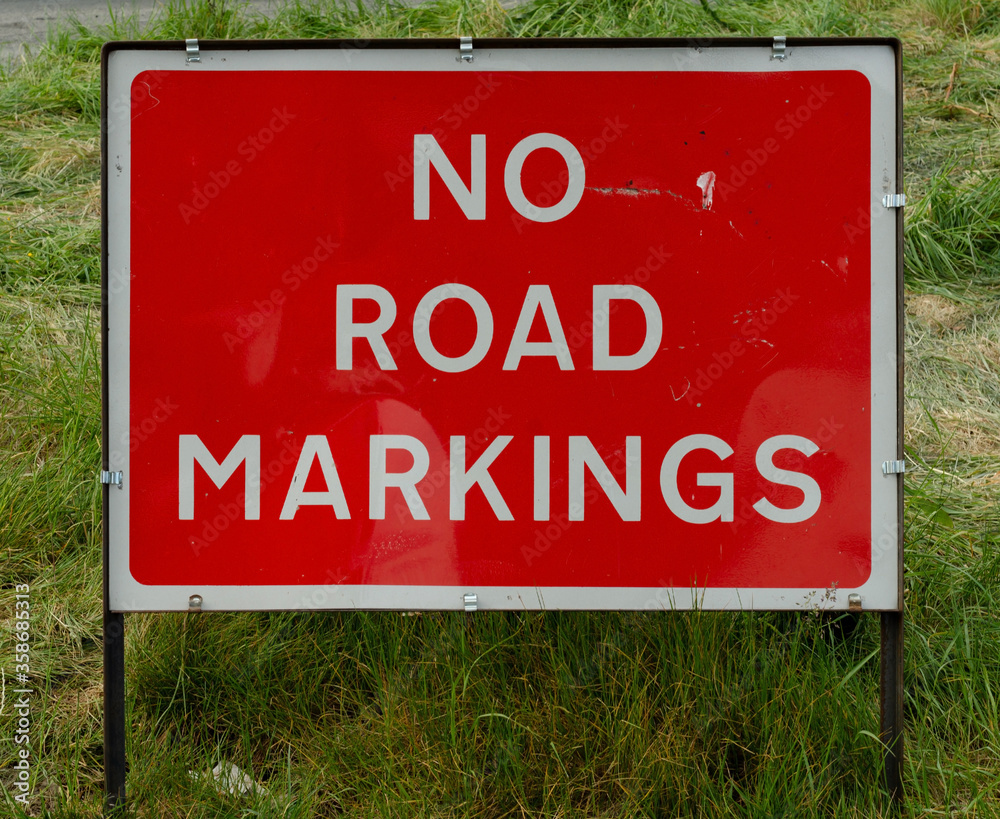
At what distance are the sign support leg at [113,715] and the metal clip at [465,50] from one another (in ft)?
5.25

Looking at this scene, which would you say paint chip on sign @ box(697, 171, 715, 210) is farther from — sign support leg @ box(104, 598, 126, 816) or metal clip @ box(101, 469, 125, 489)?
sign support leg @ box(104, 598, 126, 816)

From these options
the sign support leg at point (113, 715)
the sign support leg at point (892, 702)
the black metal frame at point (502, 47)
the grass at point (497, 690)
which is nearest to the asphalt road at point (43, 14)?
the grass at point (497, 690)

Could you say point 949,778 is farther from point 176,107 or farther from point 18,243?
point 18,243

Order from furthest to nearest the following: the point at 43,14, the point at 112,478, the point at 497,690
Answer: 1. the point at 43,14
2. the point at 497,690
3. the point at 112,478

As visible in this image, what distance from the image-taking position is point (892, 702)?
6.79ft

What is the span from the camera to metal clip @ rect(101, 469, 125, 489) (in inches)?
81.0

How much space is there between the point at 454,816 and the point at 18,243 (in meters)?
3.69

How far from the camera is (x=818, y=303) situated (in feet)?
6.84

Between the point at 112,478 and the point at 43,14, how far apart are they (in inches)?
231

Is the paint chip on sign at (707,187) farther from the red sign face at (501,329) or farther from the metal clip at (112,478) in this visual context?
the metal clip at (112,478)

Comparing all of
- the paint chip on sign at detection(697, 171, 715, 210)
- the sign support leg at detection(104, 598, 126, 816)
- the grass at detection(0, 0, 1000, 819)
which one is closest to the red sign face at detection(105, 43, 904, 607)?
the paint chip on sign at detection(697, 171, 715, 210)

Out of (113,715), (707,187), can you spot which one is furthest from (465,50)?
(113,715)

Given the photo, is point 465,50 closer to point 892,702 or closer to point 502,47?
point 502,47

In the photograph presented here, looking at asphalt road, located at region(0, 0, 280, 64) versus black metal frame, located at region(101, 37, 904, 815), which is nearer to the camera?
black metal frame, located at region(101, 37, 904, 815)
